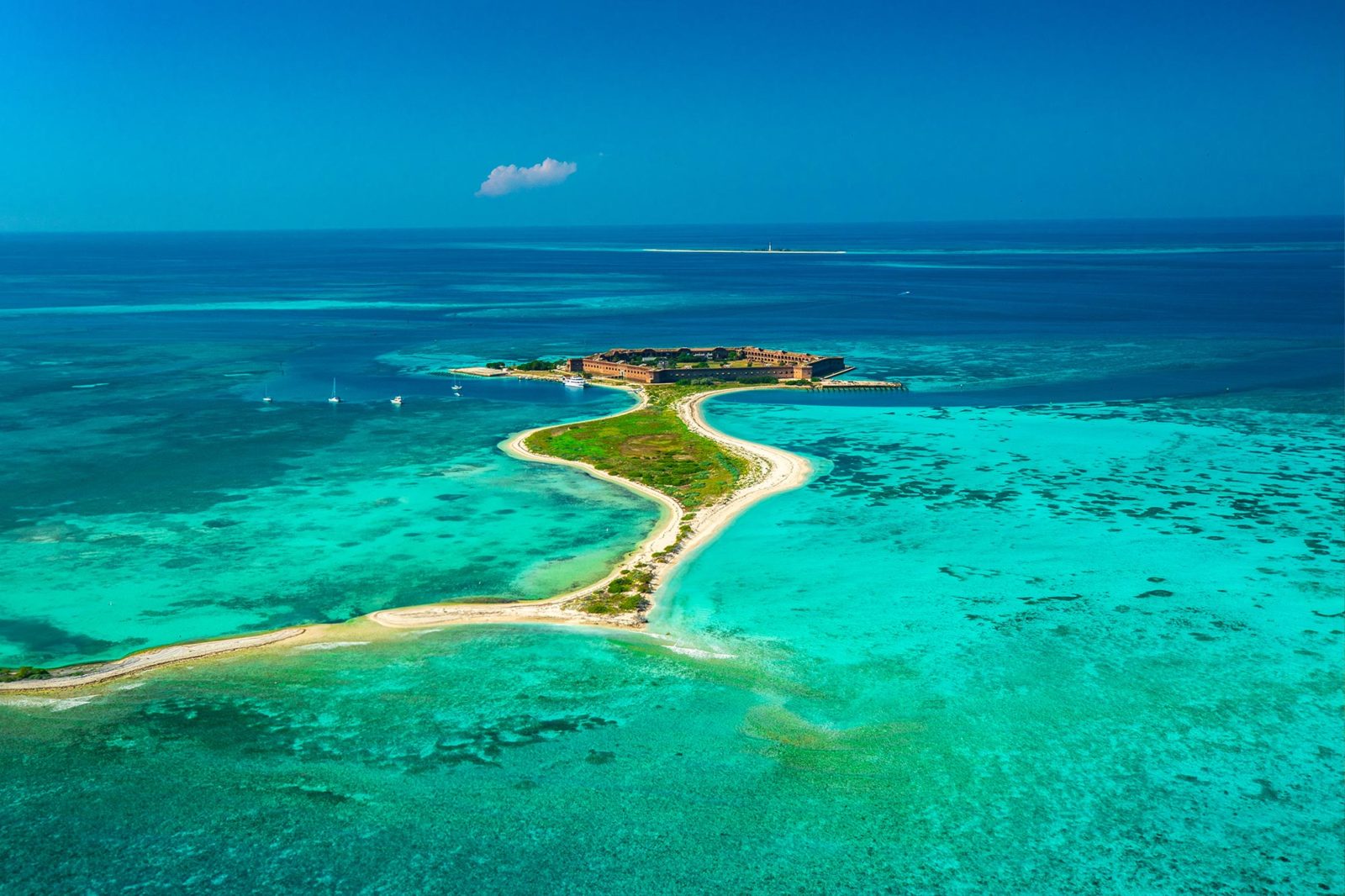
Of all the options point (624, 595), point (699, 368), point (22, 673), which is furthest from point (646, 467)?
point (22, 673)

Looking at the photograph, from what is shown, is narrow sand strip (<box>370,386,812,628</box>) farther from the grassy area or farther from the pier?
the pier

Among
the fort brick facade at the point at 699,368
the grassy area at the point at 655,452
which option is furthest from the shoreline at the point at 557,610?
the fort brick facade at the point at 699,368

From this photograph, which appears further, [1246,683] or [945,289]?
[945,289]

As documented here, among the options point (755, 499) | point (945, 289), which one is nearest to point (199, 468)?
point (755, 499)

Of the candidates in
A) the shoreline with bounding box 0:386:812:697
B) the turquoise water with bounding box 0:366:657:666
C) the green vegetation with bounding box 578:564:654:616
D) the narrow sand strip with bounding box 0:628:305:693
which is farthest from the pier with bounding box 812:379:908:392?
the narrow sand strip with bounding box 0:628:305:693

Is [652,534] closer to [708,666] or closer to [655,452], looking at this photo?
[708,666]

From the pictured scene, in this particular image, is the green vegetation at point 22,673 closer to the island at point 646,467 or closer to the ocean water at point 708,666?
the island at point 646,467

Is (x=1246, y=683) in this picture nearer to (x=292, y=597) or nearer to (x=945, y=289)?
(x=292, y=597)
